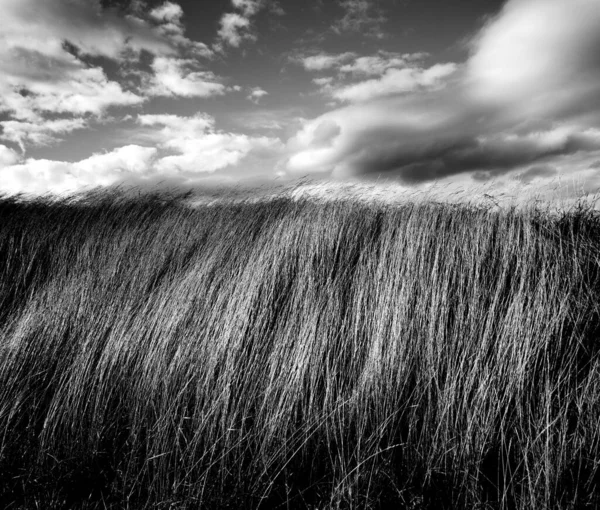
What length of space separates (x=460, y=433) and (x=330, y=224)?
283cm

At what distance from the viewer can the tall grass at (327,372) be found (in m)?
2.67

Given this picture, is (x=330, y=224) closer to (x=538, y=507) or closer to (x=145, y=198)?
(x=538, y=507)

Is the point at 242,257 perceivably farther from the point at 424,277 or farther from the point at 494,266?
the point at 494,266

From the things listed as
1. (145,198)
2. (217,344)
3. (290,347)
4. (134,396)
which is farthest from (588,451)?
(145,198)

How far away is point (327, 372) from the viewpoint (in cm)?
317

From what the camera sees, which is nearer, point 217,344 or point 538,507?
point 538,507

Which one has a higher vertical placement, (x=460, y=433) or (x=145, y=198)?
(x=145, y=198)

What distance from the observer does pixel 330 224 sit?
4.75 meters

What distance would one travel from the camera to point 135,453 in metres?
2.88

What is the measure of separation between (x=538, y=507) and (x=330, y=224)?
135 inches

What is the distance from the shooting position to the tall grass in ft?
8.77

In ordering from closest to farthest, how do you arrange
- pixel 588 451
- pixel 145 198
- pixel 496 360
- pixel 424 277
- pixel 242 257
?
pixel 588 451
pixel 496 360
pixel 424 277
pixel 242 257
pixel 145 198

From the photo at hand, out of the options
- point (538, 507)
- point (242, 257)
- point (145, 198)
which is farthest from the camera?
point (145, 198)

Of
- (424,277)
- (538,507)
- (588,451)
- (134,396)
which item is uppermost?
(424,277)
